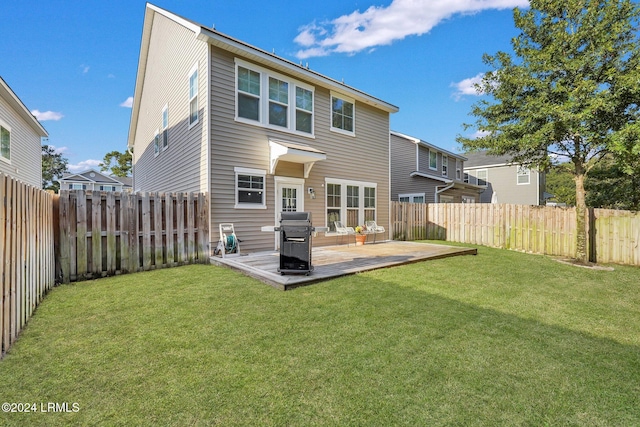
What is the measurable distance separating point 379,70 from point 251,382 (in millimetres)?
15269

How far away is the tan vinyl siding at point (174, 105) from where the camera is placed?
287 inches

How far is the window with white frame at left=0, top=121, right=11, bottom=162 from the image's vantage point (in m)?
9.79

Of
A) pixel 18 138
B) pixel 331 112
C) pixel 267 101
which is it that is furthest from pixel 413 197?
pixel 18 138

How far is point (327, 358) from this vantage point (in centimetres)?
246

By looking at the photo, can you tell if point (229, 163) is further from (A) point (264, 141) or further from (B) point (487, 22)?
(B) point (487, 22)

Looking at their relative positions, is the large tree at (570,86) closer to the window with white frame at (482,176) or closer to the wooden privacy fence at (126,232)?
the wooden privacy fence at (126,232)

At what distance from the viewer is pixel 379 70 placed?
14.2m

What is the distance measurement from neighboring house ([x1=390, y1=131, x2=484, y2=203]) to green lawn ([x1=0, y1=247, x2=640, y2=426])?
1254cm

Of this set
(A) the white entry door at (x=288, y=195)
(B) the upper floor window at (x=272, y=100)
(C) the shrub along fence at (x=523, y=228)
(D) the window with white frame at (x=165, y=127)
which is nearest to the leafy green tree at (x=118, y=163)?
(D) the window with white frame at (x=165, y=127)

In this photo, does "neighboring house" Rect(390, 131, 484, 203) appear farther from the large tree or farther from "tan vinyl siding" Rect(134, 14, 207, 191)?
"tan vinyl siding" Rect(134, 14, 207, 191)

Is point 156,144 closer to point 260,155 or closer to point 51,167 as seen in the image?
point 260,155

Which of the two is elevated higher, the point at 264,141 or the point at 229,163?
the point at 264,141

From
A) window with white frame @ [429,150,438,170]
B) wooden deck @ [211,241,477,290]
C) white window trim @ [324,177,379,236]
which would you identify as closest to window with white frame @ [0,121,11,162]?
wooden deck @ [211,241,477,290]

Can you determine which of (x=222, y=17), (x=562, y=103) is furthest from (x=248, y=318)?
(x=222, y=17)
